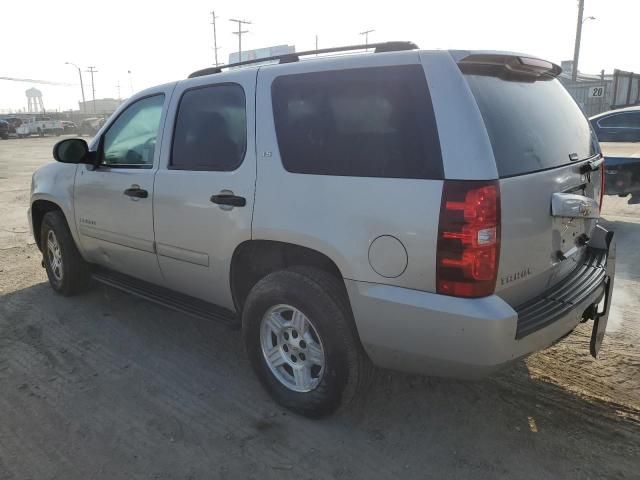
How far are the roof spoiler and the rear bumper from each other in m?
1.09

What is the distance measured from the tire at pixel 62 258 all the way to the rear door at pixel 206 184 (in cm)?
155

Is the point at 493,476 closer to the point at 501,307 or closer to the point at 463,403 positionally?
the point at 463,403

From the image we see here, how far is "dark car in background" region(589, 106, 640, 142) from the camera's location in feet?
29.6

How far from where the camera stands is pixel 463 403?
9.91 feet

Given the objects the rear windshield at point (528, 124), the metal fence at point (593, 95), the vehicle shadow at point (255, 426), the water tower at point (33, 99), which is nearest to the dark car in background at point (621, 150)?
Answer: the rear windshield at point (528, 124)

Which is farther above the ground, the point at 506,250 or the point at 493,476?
the point at 506,250

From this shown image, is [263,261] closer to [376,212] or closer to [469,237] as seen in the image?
[376,212]

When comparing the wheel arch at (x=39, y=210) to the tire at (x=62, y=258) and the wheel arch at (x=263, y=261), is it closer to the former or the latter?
the tire at (x=62, y=258)

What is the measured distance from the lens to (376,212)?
233 centimetres

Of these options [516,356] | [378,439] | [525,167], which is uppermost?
[525,167]

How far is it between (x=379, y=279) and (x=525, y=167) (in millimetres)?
870

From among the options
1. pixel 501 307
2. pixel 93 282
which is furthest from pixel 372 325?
pixel 93 282

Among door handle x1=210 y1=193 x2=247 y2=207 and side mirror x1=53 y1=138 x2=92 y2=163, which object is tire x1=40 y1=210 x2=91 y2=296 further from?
door handle x1=210 y1=193 x2=247 y2=207

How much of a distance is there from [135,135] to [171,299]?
132 centimetres
